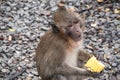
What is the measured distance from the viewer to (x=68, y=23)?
6.31 meters

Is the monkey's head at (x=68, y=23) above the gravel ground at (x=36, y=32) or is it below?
above

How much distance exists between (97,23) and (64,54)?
240 centimetres

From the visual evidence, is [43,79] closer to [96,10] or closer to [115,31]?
[115,31]

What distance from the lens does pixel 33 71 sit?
7.75m

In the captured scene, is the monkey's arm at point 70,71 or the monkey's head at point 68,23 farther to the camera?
the monkey's arm at point 70,71

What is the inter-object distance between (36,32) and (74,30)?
8.69 feet

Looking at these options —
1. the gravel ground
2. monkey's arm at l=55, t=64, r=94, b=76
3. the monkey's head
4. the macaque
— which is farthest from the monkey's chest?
the gravel ground

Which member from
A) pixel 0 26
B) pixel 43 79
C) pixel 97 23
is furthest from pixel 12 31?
pixel 43 79

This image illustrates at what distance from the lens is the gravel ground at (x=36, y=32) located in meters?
7.76

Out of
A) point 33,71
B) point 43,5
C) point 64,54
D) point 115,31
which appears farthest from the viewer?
point 43,5

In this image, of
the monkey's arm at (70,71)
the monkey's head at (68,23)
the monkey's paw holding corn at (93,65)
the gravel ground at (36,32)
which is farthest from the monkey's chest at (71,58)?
the gravel ground at (36,32)

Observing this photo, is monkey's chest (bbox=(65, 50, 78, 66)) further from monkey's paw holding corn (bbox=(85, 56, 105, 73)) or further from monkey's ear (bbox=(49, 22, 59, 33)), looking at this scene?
monkey's ear (bbox=(49, 22, 59, 33))

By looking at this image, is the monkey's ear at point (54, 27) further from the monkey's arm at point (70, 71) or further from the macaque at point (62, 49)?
the monkey's arm at point (70, 71)

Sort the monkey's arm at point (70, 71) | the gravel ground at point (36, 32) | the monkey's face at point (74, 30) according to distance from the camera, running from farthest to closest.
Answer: the gravel ground at point (36, 32), the monkey's arm at point (70, 71), the monkey's face at point (74, 30)
